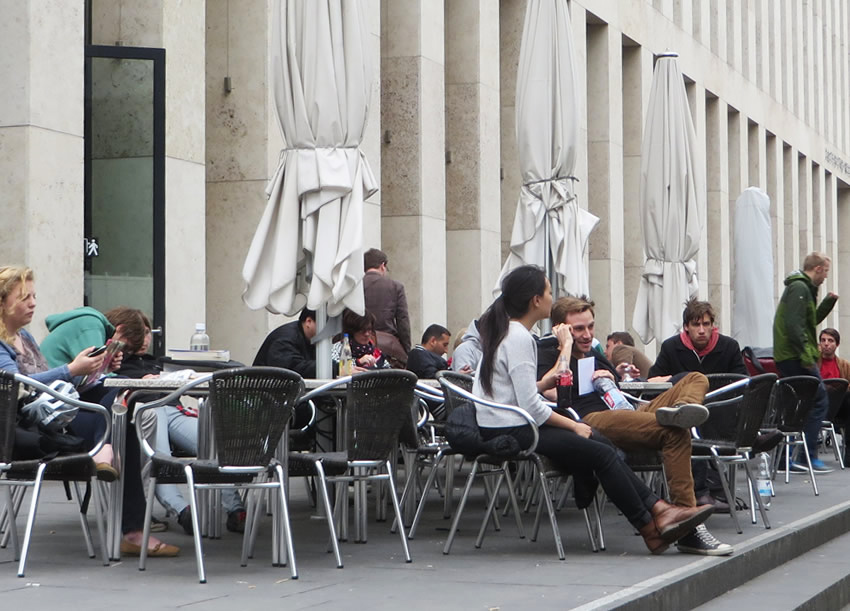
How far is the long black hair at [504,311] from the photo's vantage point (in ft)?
25.5

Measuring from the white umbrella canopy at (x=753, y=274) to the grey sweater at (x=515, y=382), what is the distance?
7.81 meters

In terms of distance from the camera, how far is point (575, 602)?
6000 mm

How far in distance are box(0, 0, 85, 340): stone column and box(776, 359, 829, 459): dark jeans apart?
21.8 feet

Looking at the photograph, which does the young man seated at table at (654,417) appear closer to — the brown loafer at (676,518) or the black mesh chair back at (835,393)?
the brown loafer at (676,518)

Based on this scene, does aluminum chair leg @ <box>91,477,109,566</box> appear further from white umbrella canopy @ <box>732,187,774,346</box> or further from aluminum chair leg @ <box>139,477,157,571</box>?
white umbrella canopy @ <box>732,187,774,346</box>

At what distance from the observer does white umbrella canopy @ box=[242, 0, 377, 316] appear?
8594 mm

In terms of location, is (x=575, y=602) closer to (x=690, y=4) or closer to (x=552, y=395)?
(x=552, y=395)

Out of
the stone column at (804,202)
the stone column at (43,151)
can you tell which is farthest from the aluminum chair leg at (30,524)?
the stone column at (804,202)

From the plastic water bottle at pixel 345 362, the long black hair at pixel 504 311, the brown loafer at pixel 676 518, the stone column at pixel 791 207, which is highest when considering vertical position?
the stone column at pixel 791 207

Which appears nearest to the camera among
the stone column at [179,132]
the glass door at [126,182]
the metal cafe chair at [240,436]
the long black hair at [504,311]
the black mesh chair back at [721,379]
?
the metal cafe chair at [240,436]

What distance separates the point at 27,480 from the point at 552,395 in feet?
10.8

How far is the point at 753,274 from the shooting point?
15.3 m

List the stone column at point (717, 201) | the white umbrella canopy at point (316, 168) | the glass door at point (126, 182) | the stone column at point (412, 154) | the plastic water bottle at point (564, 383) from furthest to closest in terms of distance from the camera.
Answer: the stone column at point (717, 201) → the stone column at point (412, 154) → the glass door at point (126, 182) → the white umbrella canopy at point (316, 168) → the plastic water bottle at point (564, 383)

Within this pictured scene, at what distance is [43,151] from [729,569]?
21.8 ft
